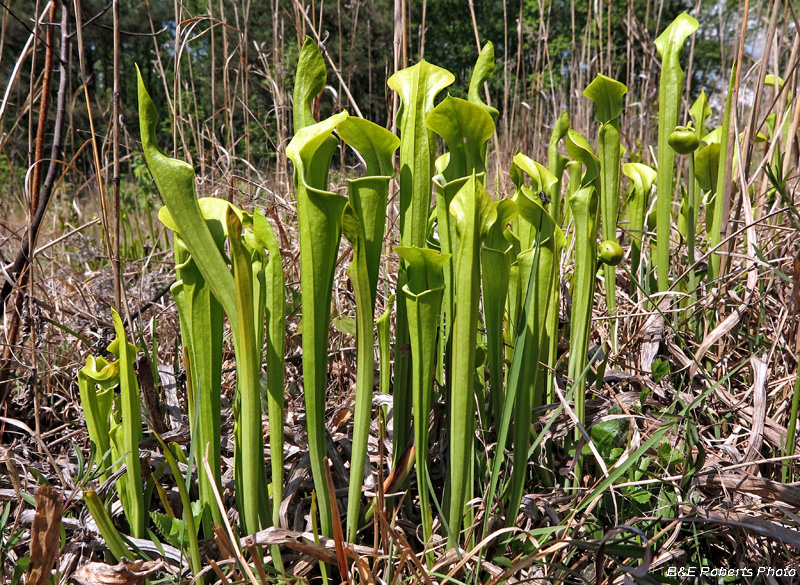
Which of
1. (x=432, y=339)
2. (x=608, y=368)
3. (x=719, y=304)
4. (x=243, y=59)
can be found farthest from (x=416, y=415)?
(x=243, y=59)

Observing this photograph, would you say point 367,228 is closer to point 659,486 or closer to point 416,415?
point 416,415

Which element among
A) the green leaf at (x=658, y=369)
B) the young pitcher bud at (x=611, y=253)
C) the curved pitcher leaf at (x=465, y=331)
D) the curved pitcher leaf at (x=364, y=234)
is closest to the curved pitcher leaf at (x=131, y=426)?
the curved pitcher leaf at (x=364, y=234)

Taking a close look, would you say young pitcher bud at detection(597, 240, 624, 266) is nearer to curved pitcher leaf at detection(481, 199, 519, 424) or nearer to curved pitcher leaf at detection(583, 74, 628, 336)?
curved pitcher leaf at detection(583, 74, 628, 336)

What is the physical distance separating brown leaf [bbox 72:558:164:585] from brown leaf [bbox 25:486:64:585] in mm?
38

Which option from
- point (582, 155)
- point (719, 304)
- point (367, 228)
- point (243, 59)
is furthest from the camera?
point (243, 59)

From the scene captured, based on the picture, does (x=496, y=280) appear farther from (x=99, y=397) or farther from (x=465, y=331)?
(x=99, y=397)

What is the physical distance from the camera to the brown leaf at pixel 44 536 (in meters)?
0.58

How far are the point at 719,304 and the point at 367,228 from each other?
0.75m

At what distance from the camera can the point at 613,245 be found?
845 millimetres

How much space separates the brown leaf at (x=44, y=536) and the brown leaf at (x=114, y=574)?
0.04 meters

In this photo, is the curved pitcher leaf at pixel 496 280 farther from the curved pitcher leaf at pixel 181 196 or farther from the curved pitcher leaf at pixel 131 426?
the curved pitcher leaf at pixel 131 426

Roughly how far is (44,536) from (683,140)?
102 centimetres

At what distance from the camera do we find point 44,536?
1.93 ft

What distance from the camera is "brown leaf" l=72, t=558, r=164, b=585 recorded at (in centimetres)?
61
